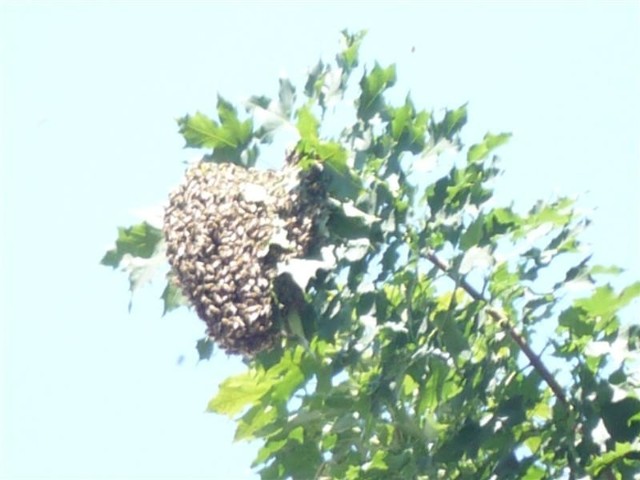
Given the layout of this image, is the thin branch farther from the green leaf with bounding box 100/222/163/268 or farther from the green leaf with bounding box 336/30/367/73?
the green leaf with bounding box 100/222/163/268

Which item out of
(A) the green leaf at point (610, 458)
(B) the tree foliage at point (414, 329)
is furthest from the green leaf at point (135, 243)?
(A) the green leaf at point (610, 458)

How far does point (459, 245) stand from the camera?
5516mm

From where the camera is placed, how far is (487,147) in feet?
18.5

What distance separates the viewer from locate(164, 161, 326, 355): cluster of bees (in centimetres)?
529

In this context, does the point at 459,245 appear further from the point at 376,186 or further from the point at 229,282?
the point at 229,282

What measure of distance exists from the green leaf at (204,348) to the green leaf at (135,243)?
36 centimetres

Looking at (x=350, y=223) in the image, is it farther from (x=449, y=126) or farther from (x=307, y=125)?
(x=449, y=126)

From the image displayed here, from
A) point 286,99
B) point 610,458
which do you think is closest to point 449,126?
point 286,99

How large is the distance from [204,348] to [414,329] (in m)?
0.74

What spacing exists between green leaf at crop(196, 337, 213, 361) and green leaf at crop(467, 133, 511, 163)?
3.62ft

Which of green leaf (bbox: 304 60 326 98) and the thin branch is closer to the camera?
the thin branch

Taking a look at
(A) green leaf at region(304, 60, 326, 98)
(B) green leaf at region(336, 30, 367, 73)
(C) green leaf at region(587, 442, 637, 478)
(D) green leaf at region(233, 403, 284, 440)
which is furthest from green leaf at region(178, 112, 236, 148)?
(C) green leaf at region(587, 442, 637, 478)

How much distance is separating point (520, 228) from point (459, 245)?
0.24 metres

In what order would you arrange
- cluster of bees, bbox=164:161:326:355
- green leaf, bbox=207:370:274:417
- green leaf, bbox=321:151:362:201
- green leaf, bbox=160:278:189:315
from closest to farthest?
1. cluster of bees, bbox=164:161:326:355
2. green leaf, bbox=321:151:362:201
3. green leaf, bbox=160:278:189:315
4. green leaf, bbox=207:370:274:417
